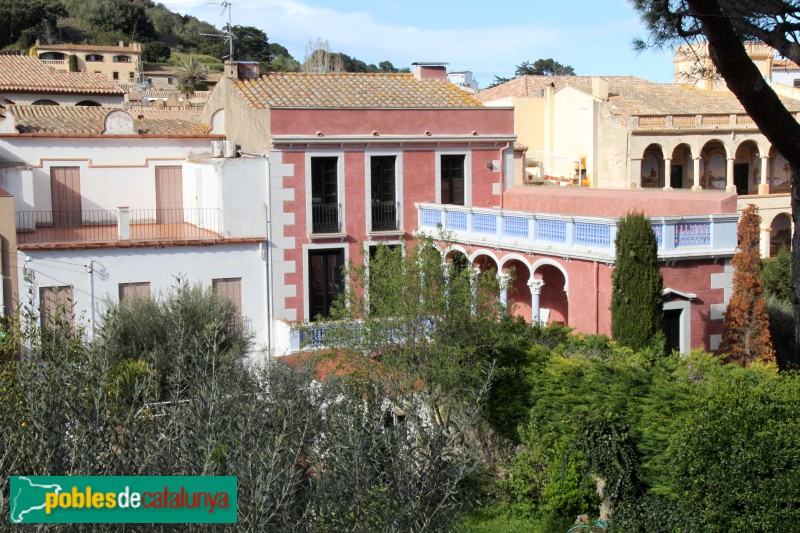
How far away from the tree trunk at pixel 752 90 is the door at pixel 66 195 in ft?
61.0

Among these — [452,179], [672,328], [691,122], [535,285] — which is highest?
[691,122]

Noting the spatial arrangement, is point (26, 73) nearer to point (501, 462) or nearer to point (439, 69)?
point (439, 69)

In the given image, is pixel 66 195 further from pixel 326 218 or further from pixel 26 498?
pixel 26 498

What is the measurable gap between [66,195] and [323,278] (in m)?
7.83

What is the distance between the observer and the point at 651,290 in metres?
18.7

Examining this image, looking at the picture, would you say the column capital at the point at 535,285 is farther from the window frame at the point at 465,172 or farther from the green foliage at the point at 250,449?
the green foliage at the point at 250,449

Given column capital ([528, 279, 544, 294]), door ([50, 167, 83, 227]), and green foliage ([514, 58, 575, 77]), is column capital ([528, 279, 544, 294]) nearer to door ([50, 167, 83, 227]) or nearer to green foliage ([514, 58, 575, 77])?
door ([50, 167, 83, 227])

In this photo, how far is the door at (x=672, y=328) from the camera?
2031 cm

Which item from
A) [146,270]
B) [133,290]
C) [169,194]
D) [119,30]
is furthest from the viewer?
[119,30]

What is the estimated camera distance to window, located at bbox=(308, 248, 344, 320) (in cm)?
2505

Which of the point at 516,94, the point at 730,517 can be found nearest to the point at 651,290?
the point at 730,517

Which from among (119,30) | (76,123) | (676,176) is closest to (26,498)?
(76,123)

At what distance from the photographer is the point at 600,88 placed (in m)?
41.7

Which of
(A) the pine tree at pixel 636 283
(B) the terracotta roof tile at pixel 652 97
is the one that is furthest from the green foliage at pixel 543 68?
(A) the pine tree at pixel 636 283
